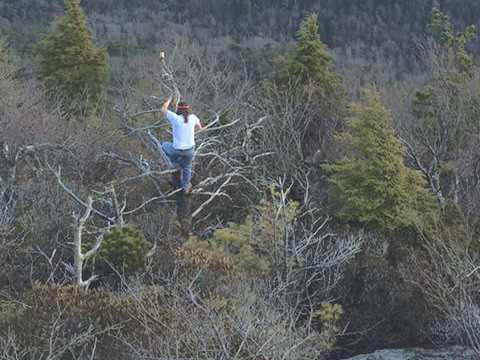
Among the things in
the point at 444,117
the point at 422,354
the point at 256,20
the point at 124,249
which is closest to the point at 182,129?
the point at 124,249

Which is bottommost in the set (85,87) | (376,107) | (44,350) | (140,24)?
(140,24)

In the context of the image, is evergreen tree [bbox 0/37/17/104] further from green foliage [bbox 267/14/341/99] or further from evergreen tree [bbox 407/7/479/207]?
evergreen tree [bbox 407/7/479/207]

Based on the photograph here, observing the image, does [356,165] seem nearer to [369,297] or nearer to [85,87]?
[369,297]

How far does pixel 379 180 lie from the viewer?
1508 centimetres

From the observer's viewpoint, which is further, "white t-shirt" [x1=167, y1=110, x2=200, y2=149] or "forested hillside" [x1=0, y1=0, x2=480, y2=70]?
"forested hillside" [x1=0, y1=0, x2=480, y2=70]

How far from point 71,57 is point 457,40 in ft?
42.4

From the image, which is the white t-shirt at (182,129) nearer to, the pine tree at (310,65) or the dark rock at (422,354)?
the dark rock at (422,354)

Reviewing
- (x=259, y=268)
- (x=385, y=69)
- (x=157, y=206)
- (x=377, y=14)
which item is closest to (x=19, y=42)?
(x=385, y=69)

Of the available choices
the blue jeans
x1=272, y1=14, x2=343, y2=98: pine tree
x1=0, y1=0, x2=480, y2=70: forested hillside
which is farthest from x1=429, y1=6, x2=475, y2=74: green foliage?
x1=0, y1=0, x2=480, y2=70: forested hillside

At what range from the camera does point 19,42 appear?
51.3m

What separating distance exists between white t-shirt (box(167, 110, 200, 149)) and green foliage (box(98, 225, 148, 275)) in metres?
1.71

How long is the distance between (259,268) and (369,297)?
2.29m

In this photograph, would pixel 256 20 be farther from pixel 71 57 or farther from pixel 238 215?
pixel 238 215

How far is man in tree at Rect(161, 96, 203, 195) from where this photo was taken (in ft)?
41.9
